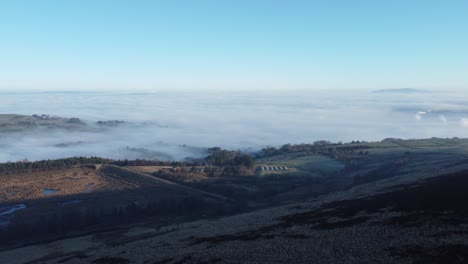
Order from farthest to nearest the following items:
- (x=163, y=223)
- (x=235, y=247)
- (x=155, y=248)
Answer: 1. (x=163, y=223)
2. (x=155, y=248)
3. (x=235, y=247)

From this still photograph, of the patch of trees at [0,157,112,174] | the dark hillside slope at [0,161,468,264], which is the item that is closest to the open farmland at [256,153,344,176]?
the patch of trees at [0,157,112,174]

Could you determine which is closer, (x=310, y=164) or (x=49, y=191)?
(x=49, y=191)

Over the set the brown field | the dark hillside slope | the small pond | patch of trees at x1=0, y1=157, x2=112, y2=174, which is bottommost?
the small pond

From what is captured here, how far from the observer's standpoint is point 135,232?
204ft

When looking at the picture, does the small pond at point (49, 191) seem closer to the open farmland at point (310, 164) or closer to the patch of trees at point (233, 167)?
the patch of trees at point (233, 167)

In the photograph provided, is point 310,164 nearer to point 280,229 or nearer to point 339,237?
point 280,229

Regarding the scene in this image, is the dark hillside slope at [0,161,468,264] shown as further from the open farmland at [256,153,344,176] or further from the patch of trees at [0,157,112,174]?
the open farmland at [256,153,344,176]

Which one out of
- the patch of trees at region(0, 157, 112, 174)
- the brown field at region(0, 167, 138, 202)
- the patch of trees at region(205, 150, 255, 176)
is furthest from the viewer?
the patch of trees at region(205, 150, 255, 176)

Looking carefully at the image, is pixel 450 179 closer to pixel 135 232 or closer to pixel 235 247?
pixel 235 247

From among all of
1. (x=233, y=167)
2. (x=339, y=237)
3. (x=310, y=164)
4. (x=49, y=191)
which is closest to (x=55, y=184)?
(x=49, y=191)

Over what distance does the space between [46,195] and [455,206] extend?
77185mm

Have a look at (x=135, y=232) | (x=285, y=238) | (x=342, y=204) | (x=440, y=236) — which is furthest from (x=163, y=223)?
(x=440, y=236)

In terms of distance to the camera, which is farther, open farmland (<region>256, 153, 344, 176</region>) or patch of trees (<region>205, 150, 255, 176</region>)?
open farmland (<region>256, 153, 344, 176</region>)

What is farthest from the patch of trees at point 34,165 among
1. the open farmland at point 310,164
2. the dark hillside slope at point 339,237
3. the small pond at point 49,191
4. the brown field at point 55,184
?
the dark hillside slope at point 339,237
